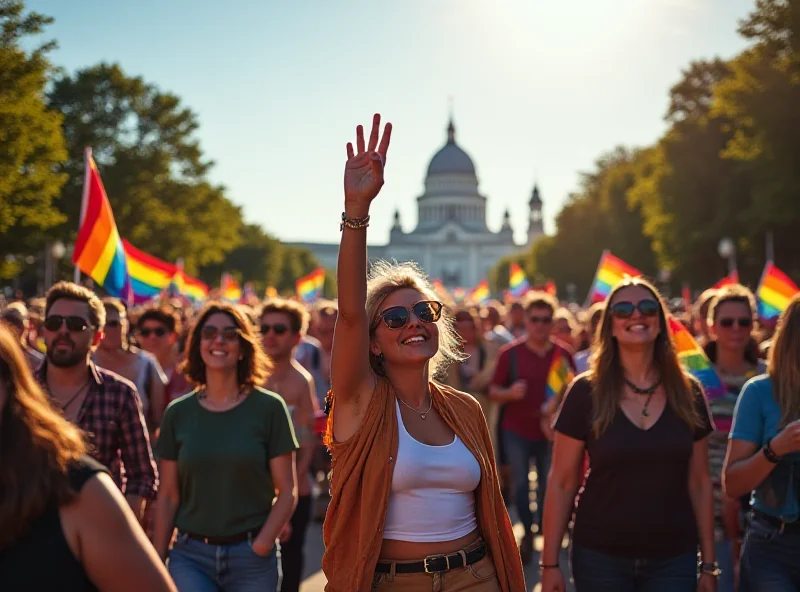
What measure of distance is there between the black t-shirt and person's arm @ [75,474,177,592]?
214 cm

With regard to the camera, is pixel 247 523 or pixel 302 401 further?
pixel 302 401

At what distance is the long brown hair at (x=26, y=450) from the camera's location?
210 centimetres

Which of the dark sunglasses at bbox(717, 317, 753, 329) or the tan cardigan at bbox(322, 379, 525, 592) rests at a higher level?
the dark sunglasses at bbox(717, 317, 753, 329)

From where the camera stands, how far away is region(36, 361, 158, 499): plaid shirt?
14.8ft

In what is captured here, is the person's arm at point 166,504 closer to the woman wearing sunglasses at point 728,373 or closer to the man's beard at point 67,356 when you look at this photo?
the man's beard at point 67,356

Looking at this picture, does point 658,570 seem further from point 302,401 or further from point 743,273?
point 743,273

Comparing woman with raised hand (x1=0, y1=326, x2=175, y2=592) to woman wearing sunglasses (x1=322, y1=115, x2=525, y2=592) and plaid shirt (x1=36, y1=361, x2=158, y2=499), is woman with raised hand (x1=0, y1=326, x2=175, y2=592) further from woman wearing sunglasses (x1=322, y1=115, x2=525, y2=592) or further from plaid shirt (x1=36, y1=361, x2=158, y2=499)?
plaid shirt (x1=36, y1=361, x2=158, y2=499)

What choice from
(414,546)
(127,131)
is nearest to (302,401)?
(414,546)

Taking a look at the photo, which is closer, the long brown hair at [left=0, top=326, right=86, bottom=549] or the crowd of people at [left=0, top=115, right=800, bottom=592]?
the long brown hair at [left=0, top=326, right=86, bottom=549]

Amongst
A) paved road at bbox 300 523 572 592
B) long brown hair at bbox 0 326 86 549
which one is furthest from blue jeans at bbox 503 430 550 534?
long brown hair at bbox 0 326 86 549

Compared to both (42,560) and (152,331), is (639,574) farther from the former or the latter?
(152,331)

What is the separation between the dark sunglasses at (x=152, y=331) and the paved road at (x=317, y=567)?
1.77 metres

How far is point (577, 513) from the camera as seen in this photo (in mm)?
4191

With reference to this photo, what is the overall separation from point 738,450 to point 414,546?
1.54 m
